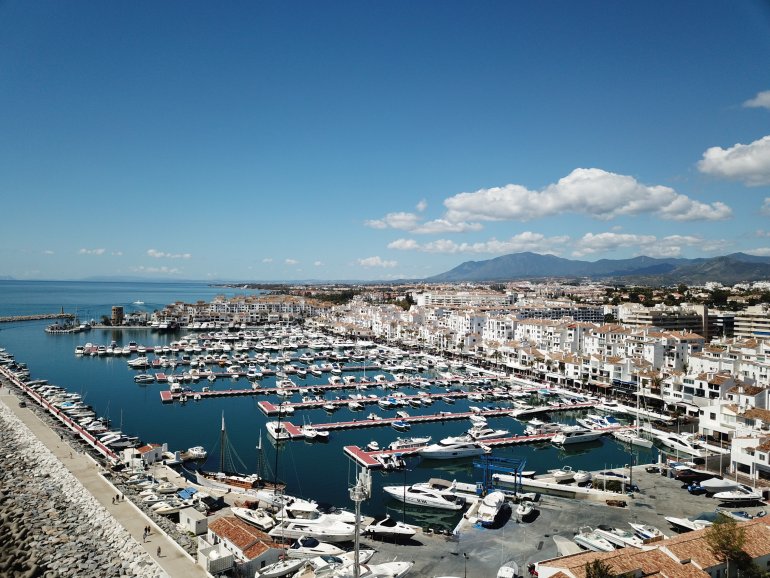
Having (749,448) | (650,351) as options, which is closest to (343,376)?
(650,351)

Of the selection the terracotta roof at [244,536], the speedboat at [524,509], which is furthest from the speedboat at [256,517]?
the speedboat at [524,509]

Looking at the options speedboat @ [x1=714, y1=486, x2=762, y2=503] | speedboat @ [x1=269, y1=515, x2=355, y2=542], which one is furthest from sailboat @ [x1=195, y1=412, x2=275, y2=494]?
speedboat @ [x1=714, y1=486, x2=762, y2=503]

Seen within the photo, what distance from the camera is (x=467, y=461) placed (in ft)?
57.5

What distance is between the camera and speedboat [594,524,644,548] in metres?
10.4

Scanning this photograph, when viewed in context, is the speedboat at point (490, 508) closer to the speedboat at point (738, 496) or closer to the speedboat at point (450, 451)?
the speedboat at point (450, 451)

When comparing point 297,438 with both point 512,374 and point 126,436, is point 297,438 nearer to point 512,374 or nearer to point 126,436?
point 126,436

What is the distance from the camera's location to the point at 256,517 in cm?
1162

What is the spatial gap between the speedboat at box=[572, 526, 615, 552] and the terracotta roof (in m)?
5.78

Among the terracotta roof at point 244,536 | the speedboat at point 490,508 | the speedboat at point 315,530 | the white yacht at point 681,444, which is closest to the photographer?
the terracotta roof at point 244,536

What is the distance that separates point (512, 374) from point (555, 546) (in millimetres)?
22262

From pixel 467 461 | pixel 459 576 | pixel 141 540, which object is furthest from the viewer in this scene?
pixel 467 461

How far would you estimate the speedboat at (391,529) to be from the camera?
36.0 feet

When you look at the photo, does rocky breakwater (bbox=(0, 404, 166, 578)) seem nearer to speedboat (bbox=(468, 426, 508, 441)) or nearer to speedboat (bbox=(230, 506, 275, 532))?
speedboat (bbox=(230, 506, 275, 532))

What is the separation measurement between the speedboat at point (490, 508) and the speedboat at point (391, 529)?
1588 millimetres
